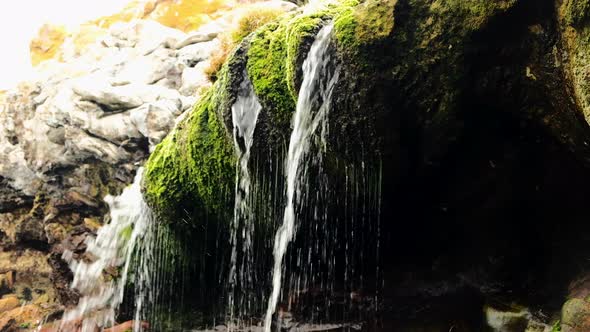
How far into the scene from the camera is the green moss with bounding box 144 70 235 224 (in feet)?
29.4

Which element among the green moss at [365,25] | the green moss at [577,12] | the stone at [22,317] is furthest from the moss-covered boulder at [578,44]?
the stone at [22,317]

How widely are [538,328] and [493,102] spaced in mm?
3499

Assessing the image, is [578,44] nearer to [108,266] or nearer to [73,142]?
[108,266]

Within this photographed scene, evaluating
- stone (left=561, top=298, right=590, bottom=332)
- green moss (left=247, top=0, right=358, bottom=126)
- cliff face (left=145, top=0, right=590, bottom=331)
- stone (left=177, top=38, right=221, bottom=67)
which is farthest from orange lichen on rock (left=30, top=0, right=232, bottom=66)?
stone (left=561, top=298, right=590, bottom=332)

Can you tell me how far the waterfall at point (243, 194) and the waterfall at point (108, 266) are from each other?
6.91ft

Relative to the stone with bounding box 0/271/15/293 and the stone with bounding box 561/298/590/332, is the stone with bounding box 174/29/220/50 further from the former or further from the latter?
the stone with bounding box 561/298/590/332

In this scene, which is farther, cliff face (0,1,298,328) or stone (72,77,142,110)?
stone (72,77,142,110)

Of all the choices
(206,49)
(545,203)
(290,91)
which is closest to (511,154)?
(545,203)

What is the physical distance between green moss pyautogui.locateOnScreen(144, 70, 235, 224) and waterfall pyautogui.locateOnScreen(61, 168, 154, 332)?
0.77 m

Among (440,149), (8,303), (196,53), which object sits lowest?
(8,303)

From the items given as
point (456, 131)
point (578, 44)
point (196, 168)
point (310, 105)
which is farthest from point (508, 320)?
point (196, 168)

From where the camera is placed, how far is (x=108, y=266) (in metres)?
11.2

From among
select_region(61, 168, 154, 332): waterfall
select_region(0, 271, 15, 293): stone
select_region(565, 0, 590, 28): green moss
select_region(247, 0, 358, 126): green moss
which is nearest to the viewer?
select_region(565, 0, 590, 28): green moss

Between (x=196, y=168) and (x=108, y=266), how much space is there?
3999 millimetres
